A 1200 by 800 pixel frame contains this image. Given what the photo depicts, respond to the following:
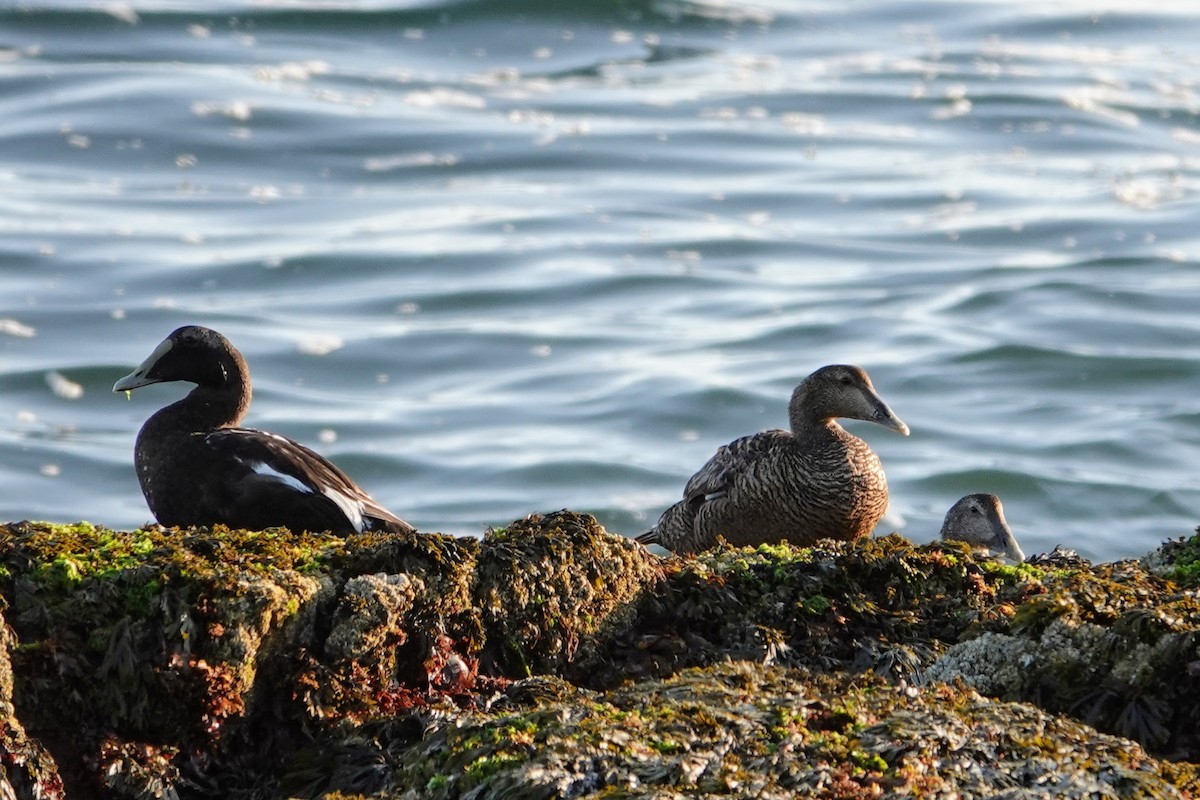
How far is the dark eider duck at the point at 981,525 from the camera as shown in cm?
803

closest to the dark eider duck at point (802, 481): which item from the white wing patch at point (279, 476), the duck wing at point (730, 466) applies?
the duck wing at point (730, 466)

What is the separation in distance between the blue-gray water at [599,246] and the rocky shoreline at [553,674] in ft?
39.7

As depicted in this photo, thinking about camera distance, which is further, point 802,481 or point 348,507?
point 802,481

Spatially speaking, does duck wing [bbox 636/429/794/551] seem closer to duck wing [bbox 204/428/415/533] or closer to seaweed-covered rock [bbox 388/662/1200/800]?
duck wing [bbox 204/428/415/533]

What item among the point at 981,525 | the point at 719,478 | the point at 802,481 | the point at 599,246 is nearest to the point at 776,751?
the point at 981,525

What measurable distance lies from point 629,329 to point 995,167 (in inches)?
328

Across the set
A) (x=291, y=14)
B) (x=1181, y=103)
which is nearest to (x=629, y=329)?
(x=291, y=14)

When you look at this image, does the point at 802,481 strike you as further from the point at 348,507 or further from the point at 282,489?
the point at 282,489

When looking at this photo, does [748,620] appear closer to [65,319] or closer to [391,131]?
[65,319]

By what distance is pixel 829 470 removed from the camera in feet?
29.4

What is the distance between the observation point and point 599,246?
73.4 ft

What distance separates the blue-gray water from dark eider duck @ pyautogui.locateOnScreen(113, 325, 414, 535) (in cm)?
900

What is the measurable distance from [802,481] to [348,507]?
121 inches

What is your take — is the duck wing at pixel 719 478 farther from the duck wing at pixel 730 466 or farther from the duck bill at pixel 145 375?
the duck bill at pixel 145 375
